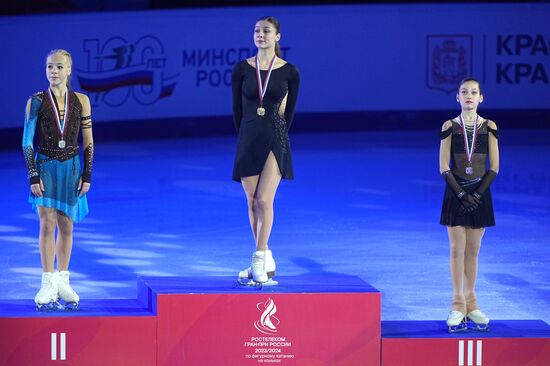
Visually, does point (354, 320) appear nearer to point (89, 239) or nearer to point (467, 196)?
point (467, 196)

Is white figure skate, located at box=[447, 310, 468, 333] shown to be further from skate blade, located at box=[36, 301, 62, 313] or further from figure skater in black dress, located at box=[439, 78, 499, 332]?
skate blade, located at box=[36, 301, 62, 313]

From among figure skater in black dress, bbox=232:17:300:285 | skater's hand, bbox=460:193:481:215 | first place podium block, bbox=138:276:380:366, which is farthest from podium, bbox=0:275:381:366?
skater's hand, bbox=460:193:481:215

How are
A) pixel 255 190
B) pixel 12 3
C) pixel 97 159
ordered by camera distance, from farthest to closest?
pixel 12 3
pixel 97 159
pixel 255 190

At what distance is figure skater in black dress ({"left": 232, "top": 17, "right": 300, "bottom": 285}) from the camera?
20.7ft

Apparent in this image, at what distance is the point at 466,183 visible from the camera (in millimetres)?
6133

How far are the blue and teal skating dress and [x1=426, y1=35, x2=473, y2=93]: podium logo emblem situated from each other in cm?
1225

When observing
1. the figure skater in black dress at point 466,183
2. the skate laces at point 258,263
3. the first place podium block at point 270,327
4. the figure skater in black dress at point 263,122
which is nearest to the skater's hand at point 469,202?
the figure skater in black dress at point 466,183

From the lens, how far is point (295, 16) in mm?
17672

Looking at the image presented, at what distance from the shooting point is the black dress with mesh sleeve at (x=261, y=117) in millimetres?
6328

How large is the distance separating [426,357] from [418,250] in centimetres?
A: 352

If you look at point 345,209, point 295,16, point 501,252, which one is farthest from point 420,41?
point 501,252

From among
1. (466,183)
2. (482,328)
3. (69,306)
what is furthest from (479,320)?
(69,306)

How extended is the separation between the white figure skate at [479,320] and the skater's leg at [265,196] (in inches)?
48.3

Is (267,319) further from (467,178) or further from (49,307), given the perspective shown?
(467,178)
